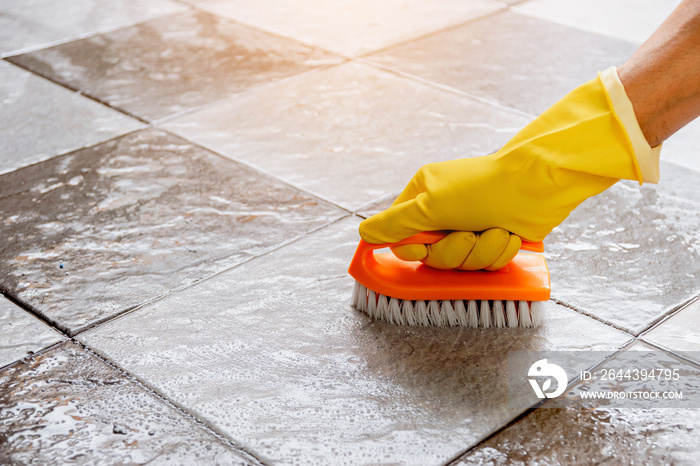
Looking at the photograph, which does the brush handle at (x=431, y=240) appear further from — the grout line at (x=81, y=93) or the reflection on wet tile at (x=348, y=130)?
the grout line at (x=81, y=93)

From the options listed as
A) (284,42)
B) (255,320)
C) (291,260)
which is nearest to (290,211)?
(291,260)

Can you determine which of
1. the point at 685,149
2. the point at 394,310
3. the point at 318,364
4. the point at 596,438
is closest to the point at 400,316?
the point at 394,310

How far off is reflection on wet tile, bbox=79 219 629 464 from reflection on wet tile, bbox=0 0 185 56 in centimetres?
207

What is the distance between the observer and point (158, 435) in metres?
1.41

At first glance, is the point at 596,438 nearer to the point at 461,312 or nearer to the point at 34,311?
the point at 461,312

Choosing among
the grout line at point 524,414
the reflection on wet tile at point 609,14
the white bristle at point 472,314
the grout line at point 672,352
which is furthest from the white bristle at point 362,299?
the reflection on wet tile at point 609,14

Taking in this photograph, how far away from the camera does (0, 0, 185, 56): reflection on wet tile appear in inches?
133

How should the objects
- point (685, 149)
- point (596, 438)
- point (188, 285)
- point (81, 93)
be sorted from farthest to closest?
point (81, 93), point (685, 149), point (188, 285), point (596, 438)

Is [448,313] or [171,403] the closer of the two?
[171,403]

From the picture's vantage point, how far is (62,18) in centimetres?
360

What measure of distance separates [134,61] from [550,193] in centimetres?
213

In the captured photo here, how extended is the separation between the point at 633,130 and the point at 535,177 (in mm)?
220

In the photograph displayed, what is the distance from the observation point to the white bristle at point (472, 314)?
1.71m

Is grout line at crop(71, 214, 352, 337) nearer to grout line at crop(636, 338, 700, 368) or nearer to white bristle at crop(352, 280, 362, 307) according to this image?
white bristle at crop(352, 280, 362, 307)
